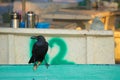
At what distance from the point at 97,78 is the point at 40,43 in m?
1.33

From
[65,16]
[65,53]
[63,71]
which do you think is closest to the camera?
[63,71]

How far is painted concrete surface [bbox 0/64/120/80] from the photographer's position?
4863 mm

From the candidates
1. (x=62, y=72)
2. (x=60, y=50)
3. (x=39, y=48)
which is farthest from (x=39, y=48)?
(x=60, y=50)

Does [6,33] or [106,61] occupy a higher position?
[6,33]

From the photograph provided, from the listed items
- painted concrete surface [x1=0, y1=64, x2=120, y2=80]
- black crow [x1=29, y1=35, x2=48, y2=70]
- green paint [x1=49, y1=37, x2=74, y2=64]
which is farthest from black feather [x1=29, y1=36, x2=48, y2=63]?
green paint [x1=49, y1=37, x2=74, y2=64]

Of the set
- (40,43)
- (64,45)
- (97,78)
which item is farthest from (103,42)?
(97,78)

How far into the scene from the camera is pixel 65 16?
11289mm

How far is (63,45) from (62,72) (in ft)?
11.3

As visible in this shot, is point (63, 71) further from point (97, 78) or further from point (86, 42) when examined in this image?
point (86, 42)

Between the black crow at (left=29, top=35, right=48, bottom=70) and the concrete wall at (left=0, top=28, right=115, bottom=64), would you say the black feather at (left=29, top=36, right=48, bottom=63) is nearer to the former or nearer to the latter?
the black crow at (left=29, top=35, right=48, bottom=70)

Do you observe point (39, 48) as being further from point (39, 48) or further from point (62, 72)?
point (62, 72)

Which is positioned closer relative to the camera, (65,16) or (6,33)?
(6,33)

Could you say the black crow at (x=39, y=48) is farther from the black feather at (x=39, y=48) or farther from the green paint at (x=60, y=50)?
the green paint at (x=60, y=50)

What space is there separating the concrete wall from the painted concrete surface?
3.32m
